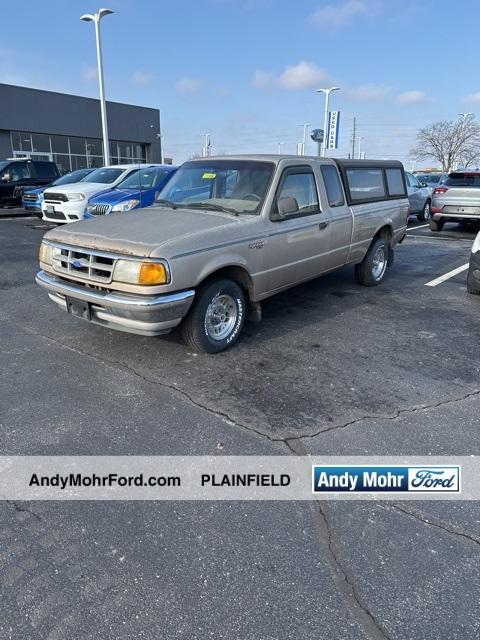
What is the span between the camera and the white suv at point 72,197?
11.9 meters

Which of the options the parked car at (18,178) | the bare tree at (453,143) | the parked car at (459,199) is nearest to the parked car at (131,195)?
the parked car at (18,178)

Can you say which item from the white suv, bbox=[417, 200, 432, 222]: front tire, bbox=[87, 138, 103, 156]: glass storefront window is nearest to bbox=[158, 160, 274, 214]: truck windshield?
the white suv

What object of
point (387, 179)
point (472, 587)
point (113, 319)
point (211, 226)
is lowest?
point (472, 587)

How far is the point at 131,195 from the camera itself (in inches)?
418

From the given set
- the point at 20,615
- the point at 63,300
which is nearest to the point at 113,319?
the point at 63,300

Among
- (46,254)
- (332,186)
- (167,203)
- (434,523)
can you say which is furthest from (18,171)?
(434,523)

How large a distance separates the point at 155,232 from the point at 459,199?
11.3m

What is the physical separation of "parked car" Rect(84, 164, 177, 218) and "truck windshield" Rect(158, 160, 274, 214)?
4.09 metres

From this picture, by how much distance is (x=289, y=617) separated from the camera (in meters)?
1.97

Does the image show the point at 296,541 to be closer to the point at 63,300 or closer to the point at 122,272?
the point at 122,272

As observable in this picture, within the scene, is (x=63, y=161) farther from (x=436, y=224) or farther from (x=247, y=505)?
(x=247, y=505)

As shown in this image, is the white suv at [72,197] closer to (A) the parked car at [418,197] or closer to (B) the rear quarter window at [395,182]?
(B) the rear quarter window at [395,182]

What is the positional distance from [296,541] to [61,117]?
1470 inches

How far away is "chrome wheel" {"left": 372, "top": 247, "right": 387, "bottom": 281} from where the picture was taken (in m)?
7.44
